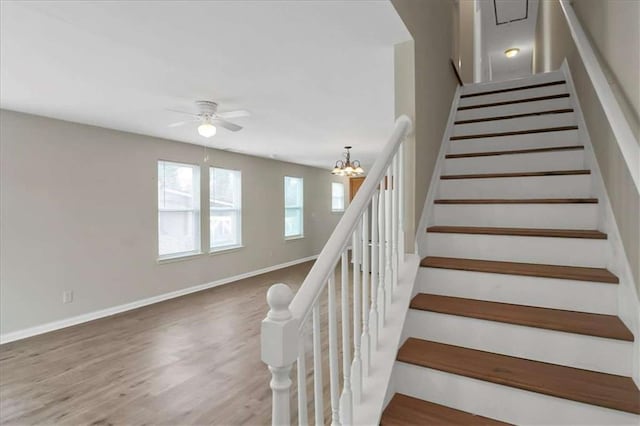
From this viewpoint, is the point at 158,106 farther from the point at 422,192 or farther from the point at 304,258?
the point at 304,258

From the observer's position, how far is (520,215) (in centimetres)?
202

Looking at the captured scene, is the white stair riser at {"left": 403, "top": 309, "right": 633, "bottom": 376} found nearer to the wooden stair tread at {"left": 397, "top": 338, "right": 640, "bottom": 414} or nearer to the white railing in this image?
the wooden stair tread at {"left": 397, "top": 338, "right": 640, "bottom": 414}

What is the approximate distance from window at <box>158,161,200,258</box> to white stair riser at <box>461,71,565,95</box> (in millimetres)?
4193

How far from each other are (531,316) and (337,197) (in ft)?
27.7

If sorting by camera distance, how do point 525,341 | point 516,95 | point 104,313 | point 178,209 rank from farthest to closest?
point 178,209, point 104,313, point 516,95, point 525,341

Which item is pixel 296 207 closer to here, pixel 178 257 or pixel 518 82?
pixel 178 257

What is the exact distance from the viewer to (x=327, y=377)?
8.90 feet

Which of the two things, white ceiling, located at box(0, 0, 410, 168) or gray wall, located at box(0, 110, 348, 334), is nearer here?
white ceiling, located at box(0, 0, 410, 168)

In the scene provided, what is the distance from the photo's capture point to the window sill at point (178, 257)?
4.98 meters

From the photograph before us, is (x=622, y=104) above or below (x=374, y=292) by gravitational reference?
above

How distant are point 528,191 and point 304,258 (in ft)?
21.7

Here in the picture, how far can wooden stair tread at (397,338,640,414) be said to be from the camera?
1.17 meters

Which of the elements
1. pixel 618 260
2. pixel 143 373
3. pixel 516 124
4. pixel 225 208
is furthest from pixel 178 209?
pixel 618 260

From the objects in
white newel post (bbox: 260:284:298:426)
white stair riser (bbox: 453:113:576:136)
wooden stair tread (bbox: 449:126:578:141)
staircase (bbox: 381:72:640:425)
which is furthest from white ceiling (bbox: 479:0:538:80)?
white newel post (bbox: 260:284:298:426)
